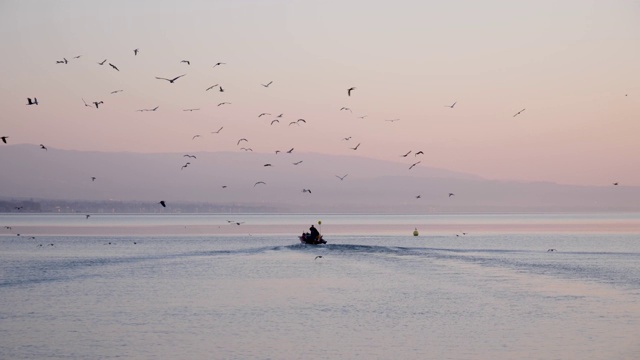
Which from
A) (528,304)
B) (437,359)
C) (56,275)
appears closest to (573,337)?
(437,359)

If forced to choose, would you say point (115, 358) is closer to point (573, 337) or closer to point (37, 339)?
point (37, 339)

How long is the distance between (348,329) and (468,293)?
15.8 m

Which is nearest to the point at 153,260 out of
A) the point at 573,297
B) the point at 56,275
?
the point at 56,275

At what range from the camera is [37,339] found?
33.0m

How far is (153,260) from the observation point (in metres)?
78.2

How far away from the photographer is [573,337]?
111ft

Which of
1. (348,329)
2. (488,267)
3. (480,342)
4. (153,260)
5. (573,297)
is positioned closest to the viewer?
(480,342)

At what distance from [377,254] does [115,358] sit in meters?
57.3

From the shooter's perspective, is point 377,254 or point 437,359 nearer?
point 437,359

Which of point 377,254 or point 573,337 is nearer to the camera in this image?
point 573,337

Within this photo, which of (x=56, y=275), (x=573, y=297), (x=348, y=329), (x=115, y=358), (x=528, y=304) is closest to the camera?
(x=115, y=358)

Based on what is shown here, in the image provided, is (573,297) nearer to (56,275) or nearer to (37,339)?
(37,339)

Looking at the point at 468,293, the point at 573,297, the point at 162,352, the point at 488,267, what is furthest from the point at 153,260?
the point at 162,352

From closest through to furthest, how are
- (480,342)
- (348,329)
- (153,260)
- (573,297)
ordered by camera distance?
1. (480,342)
2. (348,329)
3. (573,297)
4. (153,260)
